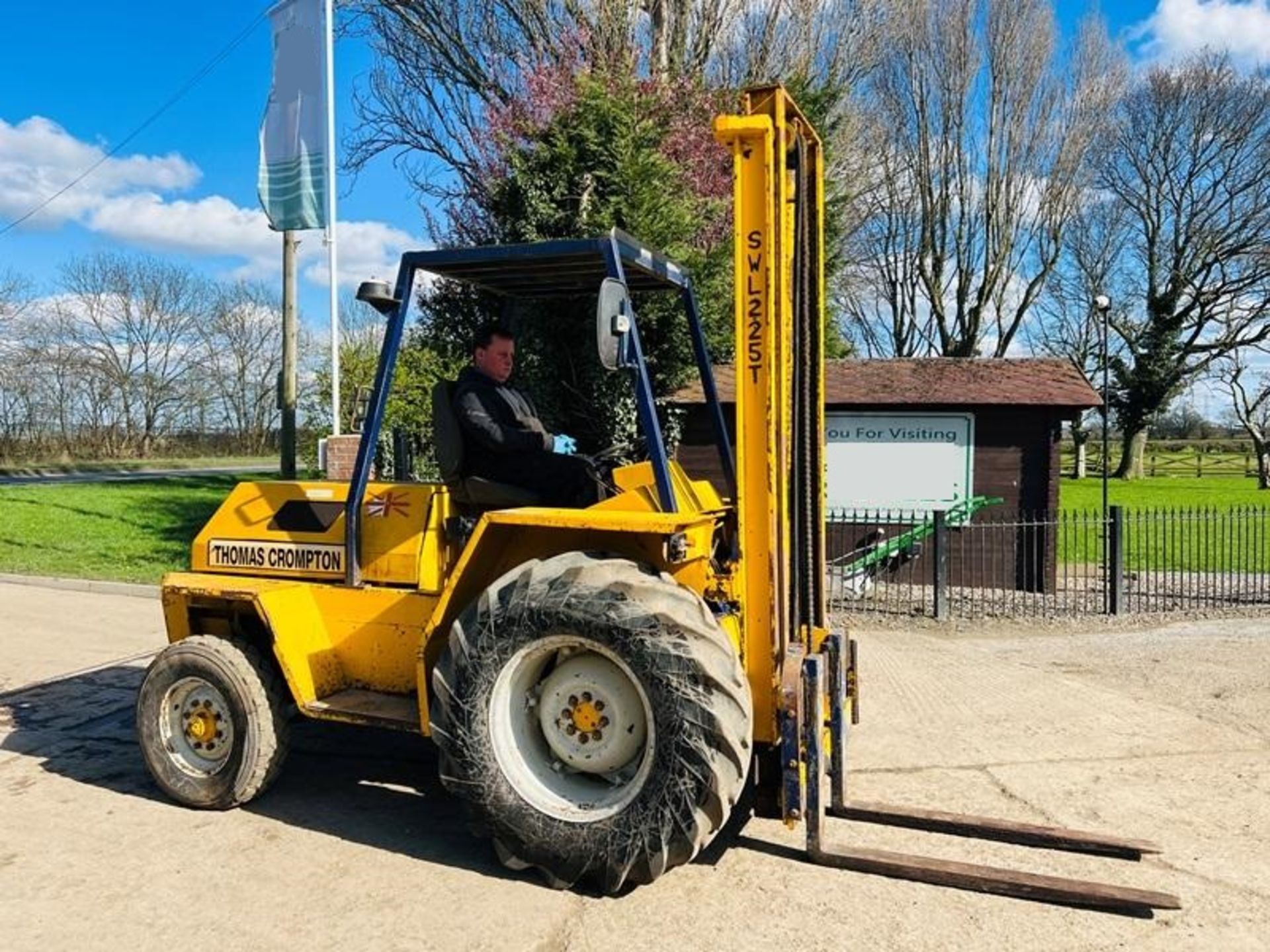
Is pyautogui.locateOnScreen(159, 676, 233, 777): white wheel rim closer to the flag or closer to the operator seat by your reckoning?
the operator seat

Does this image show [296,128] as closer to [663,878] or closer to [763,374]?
[763,374]

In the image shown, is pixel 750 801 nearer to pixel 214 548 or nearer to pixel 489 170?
pixel 214 548

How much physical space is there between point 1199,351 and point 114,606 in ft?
114

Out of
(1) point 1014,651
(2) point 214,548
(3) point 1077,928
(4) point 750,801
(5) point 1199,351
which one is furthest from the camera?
(5) point 1199,351

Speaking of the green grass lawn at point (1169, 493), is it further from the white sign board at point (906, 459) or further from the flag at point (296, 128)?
the flag at point (296, 128)

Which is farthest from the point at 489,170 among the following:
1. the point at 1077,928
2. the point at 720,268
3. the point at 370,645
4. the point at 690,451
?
the point at 1077,928

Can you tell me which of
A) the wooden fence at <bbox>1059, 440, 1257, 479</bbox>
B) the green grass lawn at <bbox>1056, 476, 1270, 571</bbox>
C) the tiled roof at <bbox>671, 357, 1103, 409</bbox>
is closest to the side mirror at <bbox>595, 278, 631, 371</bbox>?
the tiled roof at <bbox>671, 357, 1103, 409</bbox>

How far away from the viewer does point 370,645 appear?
494cm

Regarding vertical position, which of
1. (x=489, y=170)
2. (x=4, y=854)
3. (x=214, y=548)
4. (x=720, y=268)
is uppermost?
(x=489, y=170)

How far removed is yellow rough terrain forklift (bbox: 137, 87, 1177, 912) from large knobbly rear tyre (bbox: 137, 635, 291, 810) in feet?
0.04

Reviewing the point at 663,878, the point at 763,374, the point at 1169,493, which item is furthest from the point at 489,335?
the point at 1169,493

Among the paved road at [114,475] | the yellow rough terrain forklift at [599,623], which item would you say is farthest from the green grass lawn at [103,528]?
the yellow rough terrain forklift at [599,623]

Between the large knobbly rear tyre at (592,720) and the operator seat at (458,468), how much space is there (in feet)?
1.90

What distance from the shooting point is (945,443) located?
12.9m
